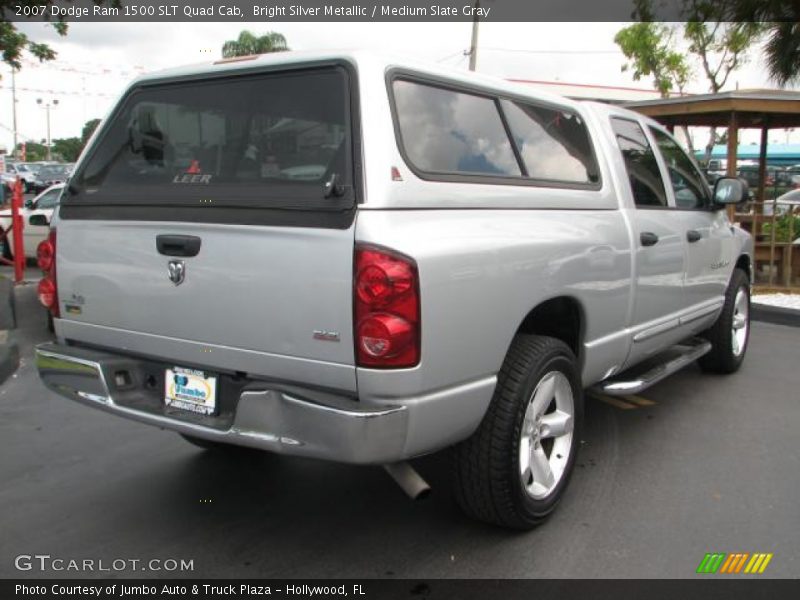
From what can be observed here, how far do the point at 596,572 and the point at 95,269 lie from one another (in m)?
2.52

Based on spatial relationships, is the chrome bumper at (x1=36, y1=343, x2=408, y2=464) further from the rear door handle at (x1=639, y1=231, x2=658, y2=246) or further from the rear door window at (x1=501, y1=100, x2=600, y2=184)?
the rear door handle at (x1=639, y1=231, x2=658, y2=246)

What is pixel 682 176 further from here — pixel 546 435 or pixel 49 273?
pixel 49 273

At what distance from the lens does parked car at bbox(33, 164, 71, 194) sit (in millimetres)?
32906

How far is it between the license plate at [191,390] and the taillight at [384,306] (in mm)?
745

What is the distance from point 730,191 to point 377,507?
11.1ft

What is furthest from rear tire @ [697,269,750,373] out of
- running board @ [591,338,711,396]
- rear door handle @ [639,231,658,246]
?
rear door handle @ [639,231,658,246]

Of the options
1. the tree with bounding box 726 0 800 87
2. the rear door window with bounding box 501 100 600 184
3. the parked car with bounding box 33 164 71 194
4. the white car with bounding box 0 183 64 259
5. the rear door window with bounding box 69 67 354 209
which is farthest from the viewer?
the parked car with bounding box 33 164 71 194

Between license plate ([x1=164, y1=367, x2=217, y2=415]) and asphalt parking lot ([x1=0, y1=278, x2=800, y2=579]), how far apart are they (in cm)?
68

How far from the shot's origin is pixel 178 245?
9.80 ft

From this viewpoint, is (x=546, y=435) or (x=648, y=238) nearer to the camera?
(x=546, y=435)

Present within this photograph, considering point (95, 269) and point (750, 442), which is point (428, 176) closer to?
point (95, 269)

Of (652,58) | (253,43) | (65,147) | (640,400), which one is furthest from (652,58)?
(65,147)

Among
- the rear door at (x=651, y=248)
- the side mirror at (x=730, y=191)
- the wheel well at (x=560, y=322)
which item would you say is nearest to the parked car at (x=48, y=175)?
the side mirror at (x=730, y=191)

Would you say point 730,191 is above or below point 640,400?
above
